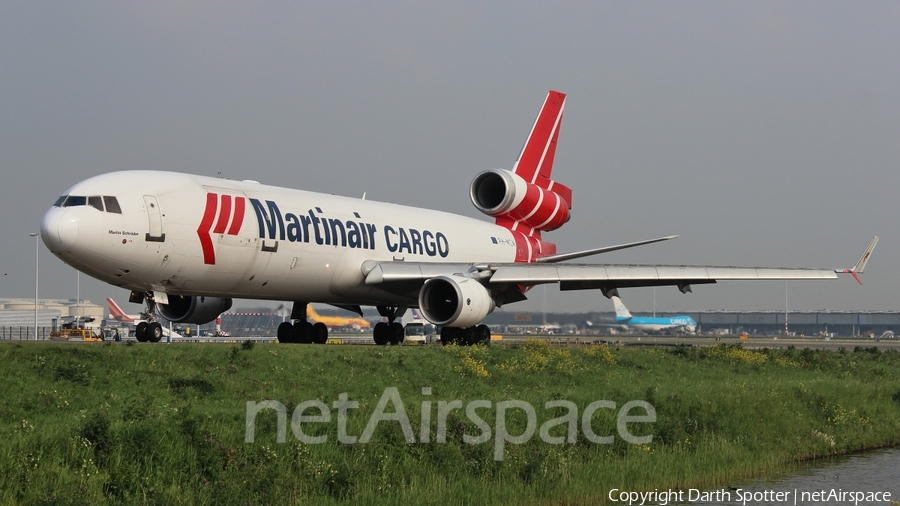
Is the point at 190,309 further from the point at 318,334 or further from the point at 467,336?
the point at 467,336

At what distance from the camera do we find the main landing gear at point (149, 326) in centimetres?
2245

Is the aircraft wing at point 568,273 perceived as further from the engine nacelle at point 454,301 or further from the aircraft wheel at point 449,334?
the aircraft wheel at point 449,334

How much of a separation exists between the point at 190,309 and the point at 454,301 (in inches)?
297

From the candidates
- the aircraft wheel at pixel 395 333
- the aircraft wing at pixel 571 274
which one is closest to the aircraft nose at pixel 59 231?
the aircraft wing at pixel 571 274

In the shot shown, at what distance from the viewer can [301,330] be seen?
3047 centimetres

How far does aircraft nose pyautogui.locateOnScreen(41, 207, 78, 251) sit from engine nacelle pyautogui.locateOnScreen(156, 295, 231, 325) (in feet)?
22.8

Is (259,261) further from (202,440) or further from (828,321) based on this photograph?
(828,321)

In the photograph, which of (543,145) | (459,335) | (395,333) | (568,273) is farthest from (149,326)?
(543,145)

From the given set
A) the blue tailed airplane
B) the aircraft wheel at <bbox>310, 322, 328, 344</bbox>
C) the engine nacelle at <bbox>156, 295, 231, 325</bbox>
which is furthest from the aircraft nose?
the blue tailed airplane

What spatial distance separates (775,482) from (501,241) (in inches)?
A: 729

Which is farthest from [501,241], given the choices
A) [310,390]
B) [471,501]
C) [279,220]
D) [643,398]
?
[471,501]

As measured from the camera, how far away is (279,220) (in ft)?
83.6

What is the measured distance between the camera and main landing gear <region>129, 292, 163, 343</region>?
2245 centimetres

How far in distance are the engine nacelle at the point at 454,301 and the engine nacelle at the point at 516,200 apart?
7880 mm
